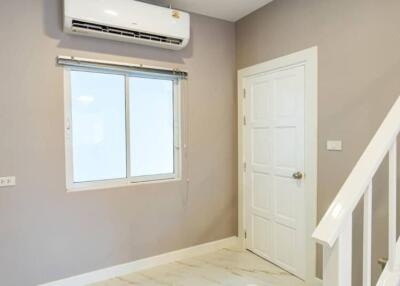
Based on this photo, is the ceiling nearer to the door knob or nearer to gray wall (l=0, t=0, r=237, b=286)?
gray wall (l=0, t=0, r=237, b=286)

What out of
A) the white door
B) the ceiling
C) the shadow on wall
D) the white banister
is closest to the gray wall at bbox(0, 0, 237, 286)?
the shadow on wall

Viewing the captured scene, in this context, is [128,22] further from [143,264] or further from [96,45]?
[143,264]

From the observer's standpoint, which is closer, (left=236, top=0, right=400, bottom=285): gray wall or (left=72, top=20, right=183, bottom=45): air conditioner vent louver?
(left=236, top=0, right=400, bottom=285): gray wall

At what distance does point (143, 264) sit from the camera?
288cm

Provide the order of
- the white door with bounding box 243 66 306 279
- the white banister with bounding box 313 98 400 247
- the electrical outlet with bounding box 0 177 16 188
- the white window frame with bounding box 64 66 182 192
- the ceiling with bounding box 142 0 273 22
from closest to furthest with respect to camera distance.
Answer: the white banister with bounding box 313 98 400 247, the electrical outlet with bounding box 0 177 16 188, the white window frame with bounding box 64 66 182 192, the white door with bounding box 243 66 306 279, the ceiling with bounding box 142 0 273 22

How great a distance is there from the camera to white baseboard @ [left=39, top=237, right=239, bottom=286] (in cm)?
257

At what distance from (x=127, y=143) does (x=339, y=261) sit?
225 cm

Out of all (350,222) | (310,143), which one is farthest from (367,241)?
(310,143)

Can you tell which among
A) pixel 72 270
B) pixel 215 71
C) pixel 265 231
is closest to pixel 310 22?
pixel 215 71

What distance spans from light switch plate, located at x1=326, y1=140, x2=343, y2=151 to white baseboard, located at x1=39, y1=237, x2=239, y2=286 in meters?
1.73

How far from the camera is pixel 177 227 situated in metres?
3.08

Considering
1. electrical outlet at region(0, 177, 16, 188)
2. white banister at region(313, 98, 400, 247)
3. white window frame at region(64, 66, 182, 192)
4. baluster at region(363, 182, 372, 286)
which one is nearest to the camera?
white banister at region(313, 98, 400, 247)

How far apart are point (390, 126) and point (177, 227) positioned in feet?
7.67

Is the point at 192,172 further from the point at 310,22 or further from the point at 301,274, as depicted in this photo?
the point at 310,22
